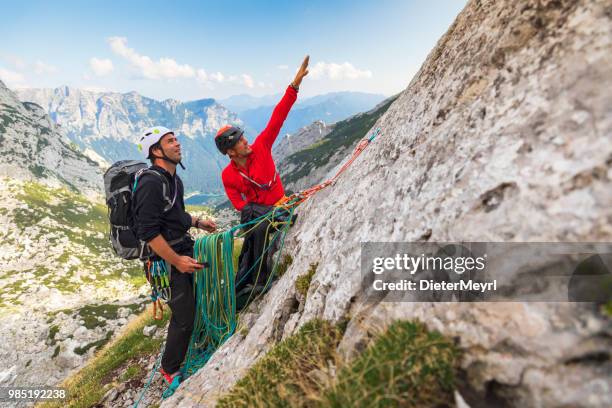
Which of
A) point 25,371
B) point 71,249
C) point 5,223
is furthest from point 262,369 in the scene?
point 5,223

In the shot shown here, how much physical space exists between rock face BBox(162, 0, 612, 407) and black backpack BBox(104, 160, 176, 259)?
351 centimetres

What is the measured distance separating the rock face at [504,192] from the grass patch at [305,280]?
267mm

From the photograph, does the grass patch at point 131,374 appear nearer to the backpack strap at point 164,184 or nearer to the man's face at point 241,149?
the backpack strap at point 164,184

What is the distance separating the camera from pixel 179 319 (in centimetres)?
793

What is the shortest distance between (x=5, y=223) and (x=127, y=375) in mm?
202298

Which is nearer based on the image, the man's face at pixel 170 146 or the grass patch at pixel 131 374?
the man's face at pixel 170 146

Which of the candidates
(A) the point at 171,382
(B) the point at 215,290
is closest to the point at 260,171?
(B) the point at 215,290

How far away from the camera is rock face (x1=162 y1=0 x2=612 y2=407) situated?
8.41 feet

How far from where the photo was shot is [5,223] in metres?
156

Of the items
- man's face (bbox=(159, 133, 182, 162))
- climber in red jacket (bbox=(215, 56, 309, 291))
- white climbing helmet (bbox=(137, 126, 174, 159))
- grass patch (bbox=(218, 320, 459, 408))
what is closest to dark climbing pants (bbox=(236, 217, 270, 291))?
climber in red jacket (bbox=(215, 56, 309, 291))

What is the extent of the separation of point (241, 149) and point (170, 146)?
5.32ft

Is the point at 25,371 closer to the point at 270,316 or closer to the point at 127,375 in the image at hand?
the point at 127,375

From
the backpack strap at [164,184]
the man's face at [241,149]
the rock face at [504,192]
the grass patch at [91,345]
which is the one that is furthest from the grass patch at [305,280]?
the grass patch at [91,345]

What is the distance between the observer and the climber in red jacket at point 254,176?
26.5 feet
